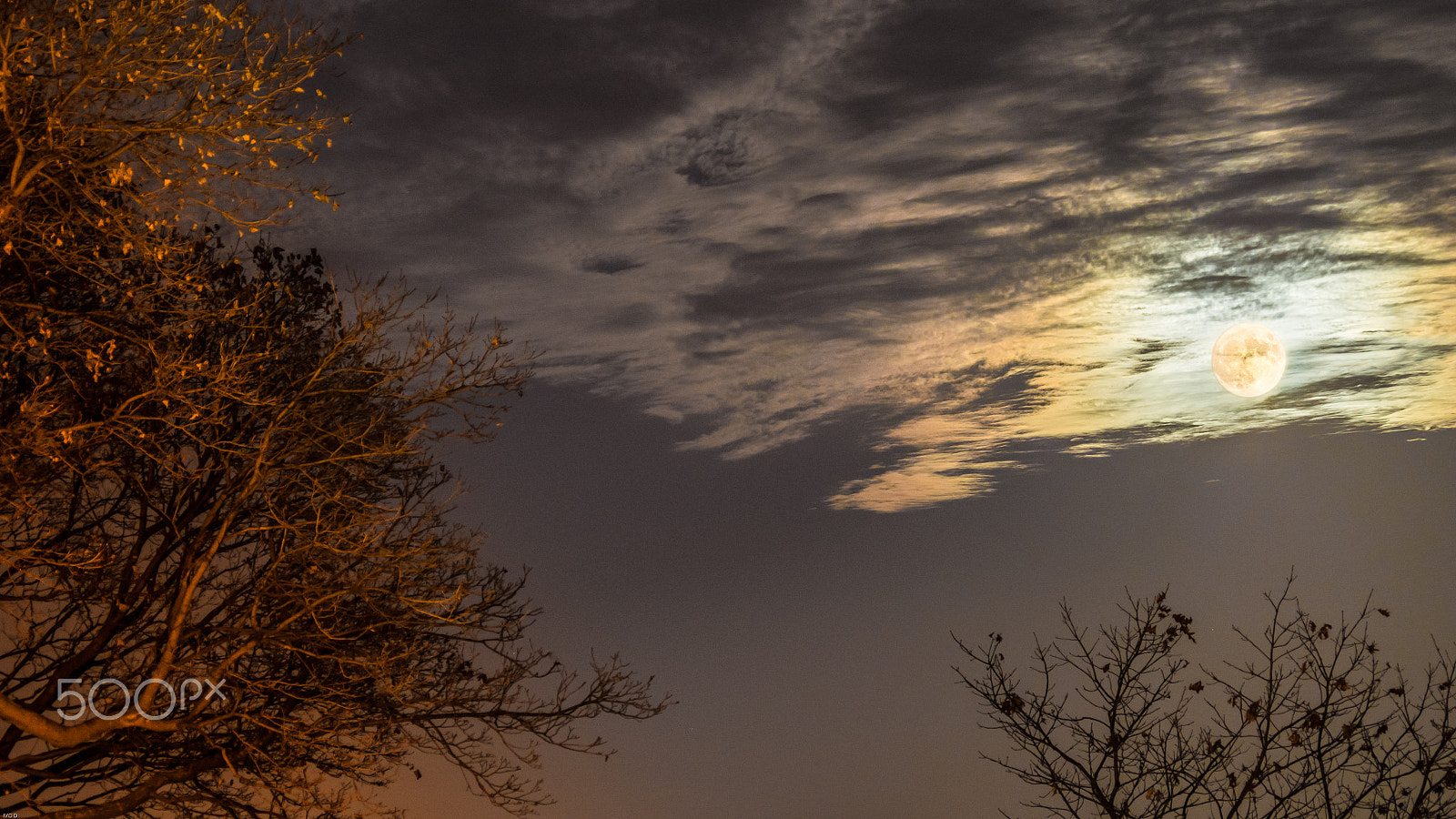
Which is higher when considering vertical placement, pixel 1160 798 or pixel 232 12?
pixel 232 12

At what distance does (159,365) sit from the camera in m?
8.51

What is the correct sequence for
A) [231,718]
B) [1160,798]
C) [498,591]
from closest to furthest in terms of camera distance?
[1160,798] < [231,718] < [498,591]

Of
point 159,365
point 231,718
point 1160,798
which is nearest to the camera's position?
point 1160,798

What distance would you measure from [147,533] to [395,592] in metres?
→ 3.21

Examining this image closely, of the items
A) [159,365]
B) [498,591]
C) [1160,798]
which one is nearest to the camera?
[1160,798]

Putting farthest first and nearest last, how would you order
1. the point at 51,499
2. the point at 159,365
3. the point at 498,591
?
1. the point at 498,591
2. the point at 51,499
3. the point at 159,365

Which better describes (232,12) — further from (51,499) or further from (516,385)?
(51,499)

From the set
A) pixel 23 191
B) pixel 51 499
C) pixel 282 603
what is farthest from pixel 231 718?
pixel 23 191

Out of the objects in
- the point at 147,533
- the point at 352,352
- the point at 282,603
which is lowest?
the point at 282,603

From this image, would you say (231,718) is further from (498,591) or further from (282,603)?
(498,591)

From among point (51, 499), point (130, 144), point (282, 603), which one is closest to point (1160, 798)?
point (282, 603)

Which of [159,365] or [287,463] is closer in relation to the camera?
[159,365]

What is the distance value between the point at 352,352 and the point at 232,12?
383 centimetres

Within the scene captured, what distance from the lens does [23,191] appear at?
8078 millimetres
